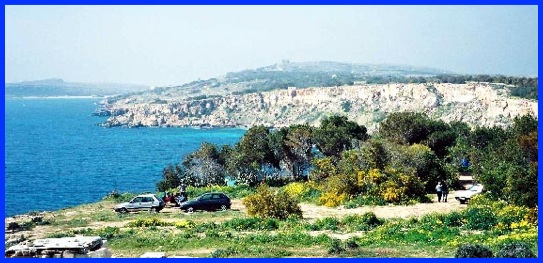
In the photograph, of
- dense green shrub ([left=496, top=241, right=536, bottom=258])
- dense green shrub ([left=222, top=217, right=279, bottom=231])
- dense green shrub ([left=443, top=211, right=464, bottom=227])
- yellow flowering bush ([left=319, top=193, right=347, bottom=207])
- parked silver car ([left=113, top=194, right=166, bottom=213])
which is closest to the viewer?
dense green shrub ([left=496, top=241, right=536, bottom=258])

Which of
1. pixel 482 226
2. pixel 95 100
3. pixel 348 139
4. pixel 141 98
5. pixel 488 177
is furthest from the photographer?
pixel 95 100

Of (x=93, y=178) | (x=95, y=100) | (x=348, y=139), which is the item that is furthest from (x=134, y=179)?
(x=95, y=100)

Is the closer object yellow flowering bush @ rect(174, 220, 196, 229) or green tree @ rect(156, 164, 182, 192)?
yellow flowering bush @ rect(174, 220, 196, 229)

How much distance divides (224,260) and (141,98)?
11876 centimetres

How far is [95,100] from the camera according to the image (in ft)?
458

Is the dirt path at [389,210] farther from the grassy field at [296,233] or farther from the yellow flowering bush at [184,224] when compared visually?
the yellow flowering bush at [184,224]

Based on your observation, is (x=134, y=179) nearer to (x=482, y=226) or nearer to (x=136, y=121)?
(x=482, y=226)

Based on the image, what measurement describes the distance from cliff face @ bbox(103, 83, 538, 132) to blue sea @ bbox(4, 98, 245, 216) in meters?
6.85

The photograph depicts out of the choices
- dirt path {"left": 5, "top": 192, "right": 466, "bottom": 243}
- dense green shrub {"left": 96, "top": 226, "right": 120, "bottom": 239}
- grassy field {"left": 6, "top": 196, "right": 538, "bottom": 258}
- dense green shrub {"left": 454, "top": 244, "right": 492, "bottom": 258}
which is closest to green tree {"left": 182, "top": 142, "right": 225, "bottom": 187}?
dirt path {"left": 5, "top": 192, "right": 466, "bottom": 243}

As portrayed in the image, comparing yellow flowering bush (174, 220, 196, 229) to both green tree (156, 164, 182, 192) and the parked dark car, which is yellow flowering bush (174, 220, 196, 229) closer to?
the parked dark car

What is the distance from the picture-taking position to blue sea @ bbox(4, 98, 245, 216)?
26.6 metres

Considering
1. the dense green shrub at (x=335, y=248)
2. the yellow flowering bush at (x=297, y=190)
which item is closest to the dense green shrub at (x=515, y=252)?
the dense green shrub at (x=335, y=248)

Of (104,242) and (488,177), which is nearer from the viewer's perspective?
(104,242)

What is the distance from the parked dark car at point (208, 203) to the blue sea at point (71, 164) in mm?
7360
